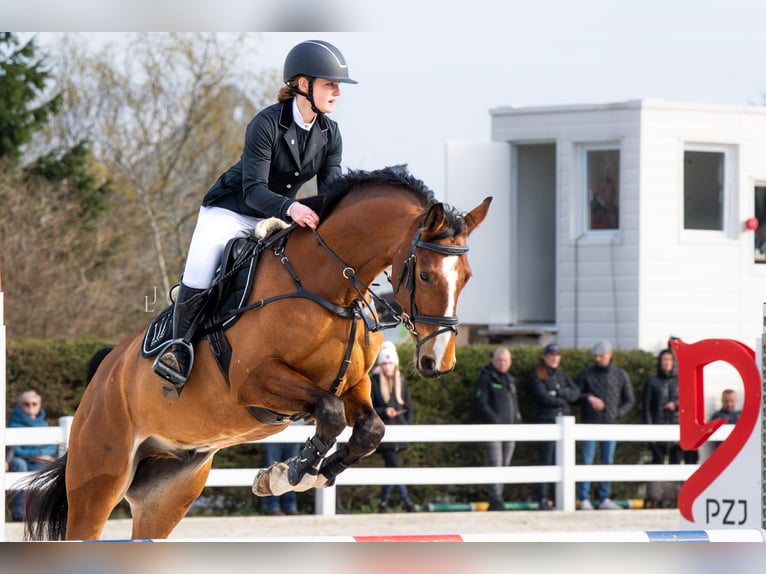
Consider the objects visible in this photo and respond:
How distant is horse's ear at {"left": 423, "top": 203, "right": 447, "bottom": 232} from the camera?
4.80 metres

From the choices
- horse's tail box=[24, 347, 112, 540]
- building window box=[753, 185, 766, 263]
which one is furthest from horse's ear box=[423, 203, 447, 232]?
building window box=[753, 185, 766, 263]

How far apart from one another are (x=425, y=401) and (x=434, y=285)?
7.40 metres

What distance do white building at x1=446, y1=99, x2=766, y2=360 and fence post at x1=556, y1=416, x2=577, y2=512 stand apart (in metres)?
3.31

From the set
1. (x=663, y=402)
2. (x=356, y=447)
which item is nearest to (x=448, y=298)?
(x=356, y=447)

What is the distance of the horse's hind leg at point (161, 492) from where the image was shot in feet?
20.4

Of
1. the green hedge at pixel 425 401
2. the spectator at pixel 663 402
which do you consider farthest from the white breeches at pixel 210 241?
the spectator at pixel 663 402

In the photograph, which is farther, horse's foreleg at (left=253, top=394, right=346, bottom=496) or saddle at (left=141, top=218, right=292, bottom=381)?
saddle at (left=141, top=218, right=292, bottom=381)

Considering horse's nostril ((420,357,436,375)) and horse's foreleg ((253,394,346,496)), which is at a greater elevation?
horse's nostril ((420,357,436,375))

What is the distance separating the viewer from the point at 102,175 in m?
21.3

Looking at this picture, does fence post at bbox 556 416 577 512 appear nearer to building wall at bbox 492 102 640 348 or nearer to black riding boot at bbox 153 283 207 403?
building wall at bbox 492 102 640 348

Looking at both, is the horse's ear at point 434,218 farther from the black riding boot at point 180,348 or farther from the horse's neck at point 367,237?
the black riding boot at point 180,348

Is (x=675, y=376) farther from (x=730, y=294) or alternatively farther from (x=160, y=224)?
(x=160, y=224)

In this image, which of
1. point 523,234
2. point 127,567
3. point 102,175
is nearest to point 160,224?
point 102,175
